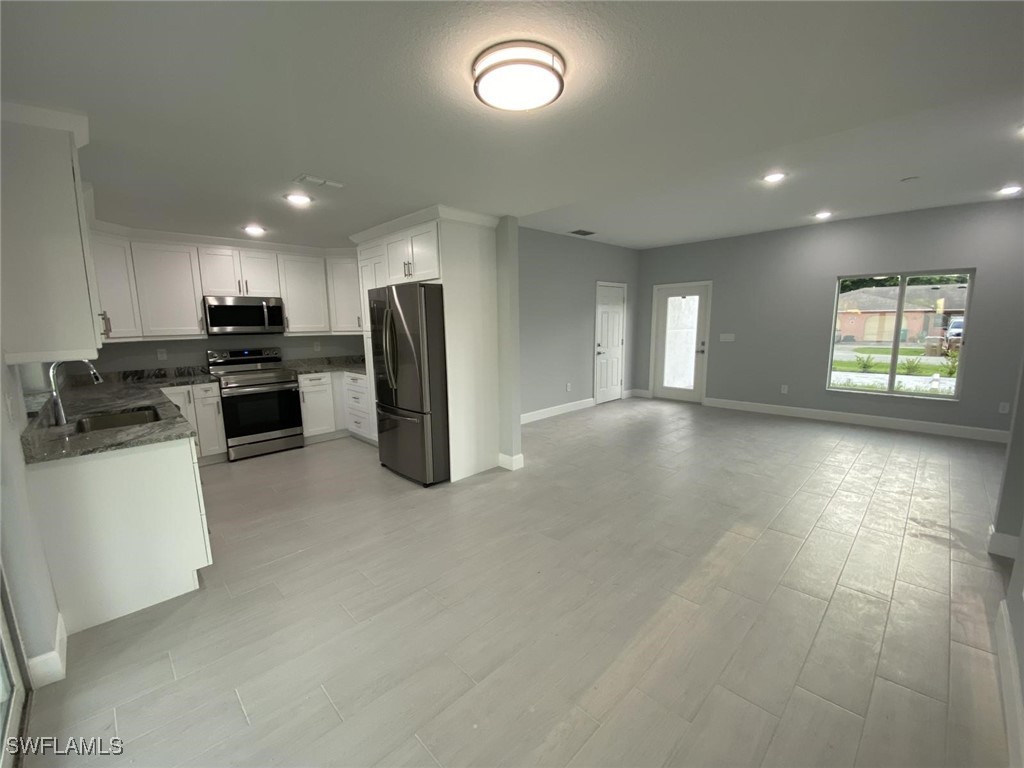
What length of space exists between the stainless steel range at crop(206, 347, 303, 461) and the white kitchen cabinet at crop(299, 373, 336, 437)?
9cm

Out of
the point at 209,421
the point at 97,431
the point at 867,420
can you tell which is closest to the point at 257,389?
the point at 209,421

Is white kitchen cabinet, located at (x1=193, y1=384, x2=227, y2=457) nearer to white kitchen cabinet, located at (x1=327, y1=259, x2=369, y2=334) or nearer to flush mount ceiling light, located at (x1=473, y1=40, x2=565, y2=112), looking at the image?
white kitchen cabinet, located at (x1=327, y1=259, x2=369, y2=334)

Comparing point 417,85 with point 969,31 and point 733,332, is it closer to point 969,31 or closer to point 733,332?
point 969,31

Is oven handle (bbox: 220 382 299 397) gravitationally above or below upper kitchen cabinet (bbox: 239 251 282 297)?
below

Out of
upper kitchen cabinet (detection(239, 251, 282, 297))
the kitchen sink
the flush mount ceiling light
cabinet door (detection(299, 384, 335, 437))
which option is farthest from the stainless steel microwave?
the flush mount ceiling light

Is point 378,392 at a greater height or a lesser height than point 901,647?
greater

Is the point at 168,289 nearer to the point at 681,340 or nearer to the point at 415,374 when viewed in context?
the point at 415,374

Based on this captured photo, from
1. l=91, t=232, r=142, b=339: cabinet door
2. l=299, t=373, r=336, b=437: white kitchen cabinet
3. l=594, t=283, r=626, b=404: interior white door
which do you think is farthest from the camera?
l=594, t=283, r=626, b=404: interior white door

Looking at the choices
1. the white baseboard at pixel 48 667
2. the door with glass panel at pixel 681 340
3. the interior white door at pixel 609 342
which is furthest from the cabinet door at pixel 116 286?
the door with glass panel at pixel 681 340

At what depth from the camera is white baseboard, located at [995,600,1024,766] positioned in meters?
1.33

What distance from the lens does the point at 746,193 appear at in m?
3.98

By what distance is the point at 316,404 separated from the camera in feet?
16.5

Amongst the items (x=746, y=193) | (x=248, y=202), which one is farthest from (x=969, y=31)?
(x=248, y=202)

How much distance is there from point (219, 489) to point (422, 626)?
2773 millimetres
